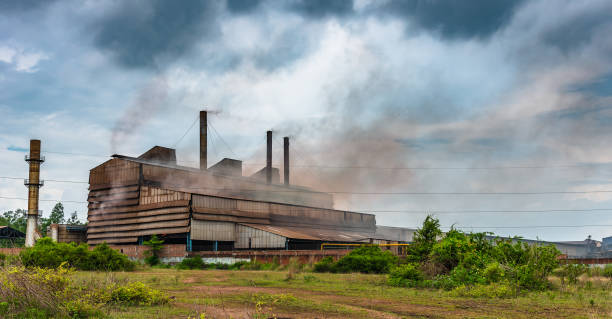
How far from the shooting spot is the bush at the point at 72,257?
94.6 ft

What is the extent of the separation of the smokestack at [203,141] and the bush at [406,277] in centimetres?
4409

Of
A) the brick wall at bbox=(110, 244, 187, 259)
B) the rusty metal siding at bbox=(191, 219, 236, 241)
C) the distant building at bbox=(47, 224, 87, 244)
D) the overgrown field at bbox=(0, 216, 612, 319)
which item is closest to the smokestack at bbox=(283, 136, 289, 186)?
the rusty metal siding at bbox=(191, 219, 236, 241)

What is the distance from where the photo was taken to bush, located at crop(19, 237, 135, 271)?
28.8 metres

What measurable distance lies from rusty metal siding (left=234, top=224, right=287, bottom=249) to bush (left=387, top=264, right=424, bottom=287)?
2382cm

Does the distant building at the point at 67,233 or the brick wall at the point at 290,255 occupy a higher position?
the distant building at the point at 67,233

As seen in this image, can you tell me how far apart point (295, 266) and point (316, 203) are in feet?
151

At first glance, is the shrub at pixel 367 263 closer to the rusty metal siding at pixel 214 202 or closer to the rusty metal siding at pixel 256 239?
the rusty metal siding at pixel 256 239

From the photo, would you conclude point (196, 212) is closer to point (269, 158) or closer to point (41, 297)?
point (269, 158)

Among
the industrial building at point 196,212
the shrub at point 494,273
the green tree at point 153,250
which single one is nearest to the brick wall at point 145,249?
the green tree at point 153,250

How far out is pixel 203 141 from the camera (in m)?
64.8

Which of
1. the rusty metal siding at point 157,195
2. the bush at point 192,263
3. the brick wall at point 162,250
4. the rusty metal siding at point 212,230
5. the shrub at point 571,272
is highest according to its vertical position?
the rusty metal siding at point 157,195

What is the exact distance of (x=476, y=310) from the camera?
13961 mm

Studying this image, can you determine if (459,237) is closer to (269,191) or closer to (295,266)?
(295,266)

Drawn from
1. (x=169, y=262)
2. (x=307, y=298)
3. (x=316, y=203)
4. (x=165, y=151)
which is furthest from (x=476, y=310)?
(x=316, y=203)
